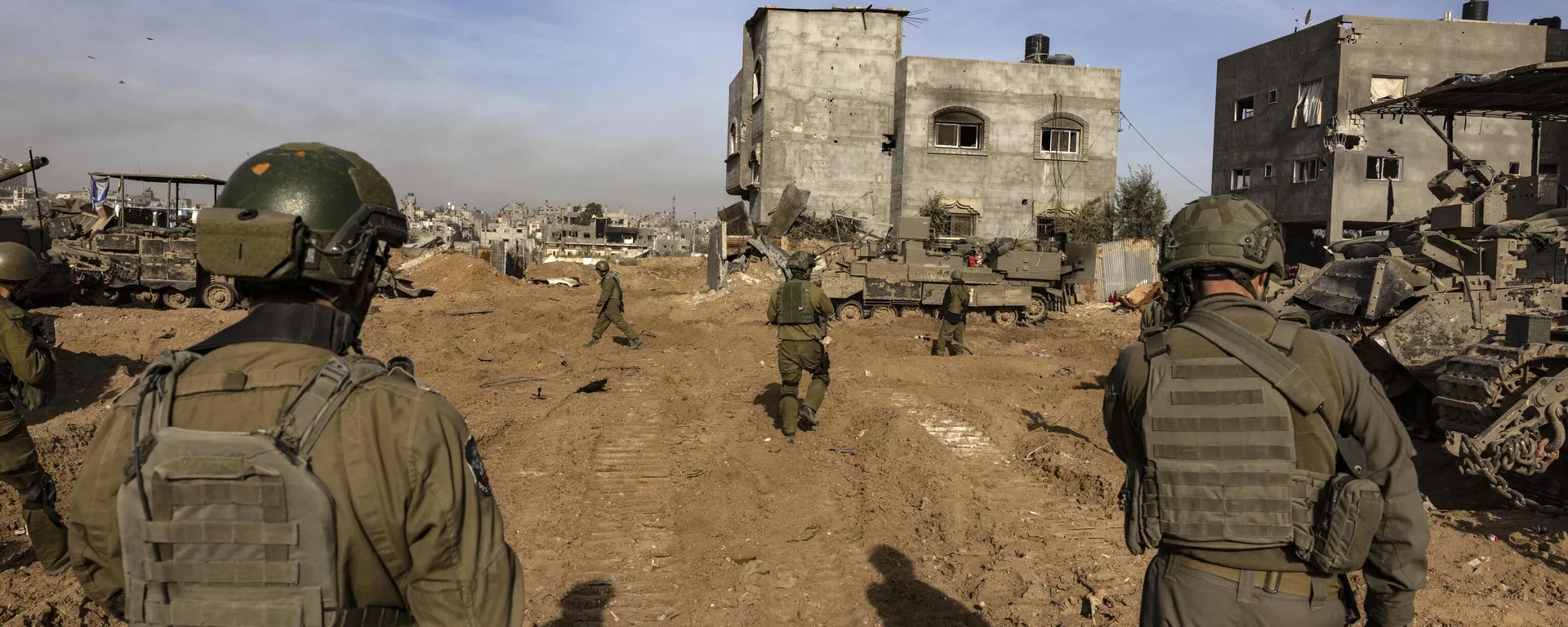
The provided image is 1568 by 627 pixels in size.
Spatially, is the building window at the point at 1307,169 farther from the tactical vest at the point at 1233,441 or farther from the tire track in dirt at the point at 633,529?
the tactical vest at the point at 1233,441

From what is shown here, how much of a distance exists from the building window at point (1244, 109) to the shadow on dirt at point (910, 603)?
1195 inches

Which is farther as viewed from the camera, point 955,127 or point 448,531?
point 955,127

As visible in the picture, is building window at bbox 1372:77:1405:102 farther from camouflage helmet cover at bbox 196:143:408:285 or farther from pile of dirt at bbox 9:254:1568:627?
camouflage helmet cover at bbox 196:143:408:285

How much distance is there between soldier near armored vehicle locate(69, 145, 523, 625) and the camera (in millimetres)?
1728

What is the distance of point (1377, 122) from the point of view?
27438mm

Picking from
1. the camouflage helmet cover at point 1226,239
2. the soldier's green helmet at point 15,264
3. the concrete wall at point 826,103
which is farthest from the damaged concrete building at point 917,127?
the camouflage helmet cover at point 1226,239

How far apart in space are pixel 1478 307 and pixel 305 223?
33.7 feet

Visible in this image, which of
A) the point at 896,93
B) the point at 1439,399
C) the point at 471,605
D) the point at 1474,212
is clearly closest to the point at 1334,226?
the point at 896,93

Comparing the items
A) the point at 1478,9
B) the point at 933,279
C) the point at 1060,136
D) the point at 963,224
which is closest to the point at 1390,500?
the point at 933,279

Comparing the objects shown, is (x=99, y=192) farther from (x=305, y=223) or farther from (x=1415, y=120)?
(x=1415, y=120)

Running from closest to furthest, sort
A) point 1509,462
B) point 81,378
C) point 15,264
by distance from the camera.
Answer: point 15,264, point 1509,462, point 81,378

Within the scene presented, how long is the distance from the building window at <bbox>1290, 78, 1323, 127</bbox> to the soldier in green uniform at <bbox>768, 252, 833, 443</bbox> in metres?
25.4

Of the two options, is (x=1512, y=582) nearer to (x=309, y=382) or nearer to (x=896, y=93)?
(x=309, y=382)

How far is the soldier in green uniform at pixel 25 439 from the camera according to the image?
198 inches
